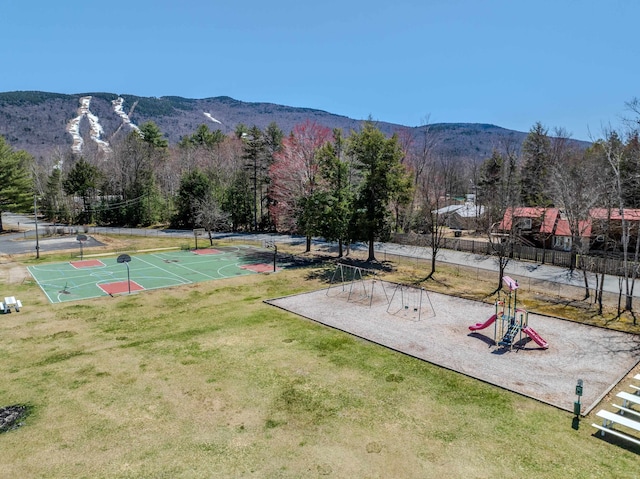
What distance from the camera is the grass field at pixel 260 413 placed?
934 cm

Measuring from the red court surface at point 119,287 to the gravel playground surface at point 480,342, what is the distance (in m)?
9.85

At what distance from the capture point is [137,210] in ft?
208

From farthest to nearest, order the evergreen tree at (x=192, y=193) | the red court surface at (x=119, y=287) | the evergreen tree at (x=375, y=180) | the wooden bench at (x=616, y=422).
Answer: the evergreen tree at (x=192, y=193), the evergreen tree at (x=375, y=180), the red court surface at (x=119, y=287), the wooden bench at (x=616, y=422)

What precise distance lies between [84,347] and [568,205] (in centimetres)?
2719

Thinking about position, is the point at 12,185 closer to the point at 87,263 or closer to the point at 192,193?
the point at 192,193

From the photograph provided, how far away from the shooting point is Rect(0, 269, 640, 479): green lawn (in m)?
9.34

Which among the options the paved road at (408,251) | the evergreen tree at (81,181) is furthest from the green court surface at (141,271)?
the evergreen tree at (81,181)

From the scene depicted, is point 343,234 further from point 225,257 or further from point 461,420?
point 461,420

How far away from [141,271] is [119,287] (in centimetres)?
472

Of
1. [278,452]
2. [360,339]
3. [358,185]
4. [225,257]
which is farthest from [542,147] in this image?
[278,452]

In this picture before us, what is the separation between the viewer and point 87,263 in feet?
110

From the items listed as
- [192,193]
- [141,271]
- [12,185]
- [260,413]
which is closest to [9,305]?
[141,271]

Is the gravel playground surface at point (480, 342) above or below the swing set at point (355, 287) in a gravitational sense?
below

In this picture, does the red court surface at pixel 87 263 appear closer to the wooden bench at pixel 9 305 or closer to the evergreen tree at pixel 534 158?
the wooden bench at pixel 9 305
